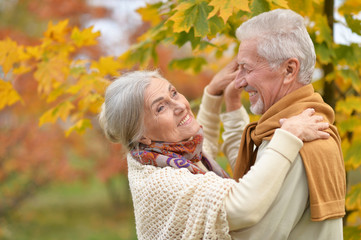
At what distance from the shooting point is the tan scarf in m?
1.68

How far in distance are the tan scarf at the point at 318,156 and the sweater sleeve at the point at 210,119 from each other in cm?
78

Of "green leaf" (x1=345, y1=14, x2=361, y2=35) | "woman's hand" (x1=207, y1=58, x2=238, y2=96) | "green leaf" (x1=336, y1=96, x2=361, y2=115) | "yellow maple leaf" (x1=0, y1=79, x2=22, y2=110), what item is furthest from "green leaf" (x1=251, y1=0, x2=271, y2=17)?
"yellow maple leaf" (x1=0, y1=79, x2=22, y2=110)

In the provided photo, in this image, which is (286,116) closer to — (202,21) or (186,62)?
(202,21)

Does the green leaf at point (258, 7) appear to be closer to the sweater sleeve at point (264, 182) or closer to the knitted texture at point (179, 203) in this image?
the sweater sleeve at point (264, 182)

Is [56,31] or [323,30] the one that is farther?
[56,31]

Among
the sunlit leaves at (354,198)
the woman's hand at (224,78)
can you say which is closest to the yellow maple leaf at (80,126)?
the woman's hand at (224,78)

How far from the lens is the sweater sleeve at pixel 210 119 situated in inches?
108

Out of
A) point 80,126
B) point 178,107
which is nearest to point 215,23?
point 178,107

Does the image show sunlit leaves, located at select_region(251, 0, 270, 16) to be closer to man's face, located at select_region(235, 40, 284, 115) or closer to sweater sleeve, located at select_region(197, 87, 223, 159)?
man's face, located at select_region(235, 40, 284, 115)

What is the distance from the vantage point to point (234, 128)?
2723 millimetres

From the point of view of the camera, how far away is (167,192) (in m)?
1.90

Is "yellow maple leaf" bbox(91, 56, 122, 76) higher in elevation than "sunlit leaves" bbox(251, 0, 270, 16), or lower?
lower

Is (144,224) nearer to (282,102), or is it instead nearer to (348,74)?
(282,102)

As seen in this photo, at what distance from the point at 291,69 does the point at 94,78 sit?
1.51 meters
